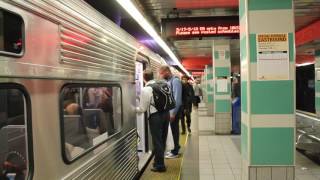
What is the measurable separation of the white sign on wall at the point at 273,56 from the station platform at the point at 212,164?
94.2 inches

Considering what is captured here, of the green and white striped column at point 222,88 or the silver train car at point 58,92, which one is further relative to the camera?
the green and white striped column at point 222,88

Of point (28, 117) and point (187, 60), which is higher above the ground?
point (187, 60)

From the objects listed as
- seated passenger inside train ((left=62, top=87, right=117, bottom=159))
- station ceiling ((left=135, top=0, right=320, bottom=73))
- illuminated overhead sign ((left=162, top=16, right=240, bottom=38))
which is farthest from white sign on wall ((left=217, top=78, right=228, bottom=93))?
seated passenger inside train ((left=62, top=87, right=117, bottom=159))

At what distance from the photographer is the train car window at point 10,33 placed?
1.98 meters

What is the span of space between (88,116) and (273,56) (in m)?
2.05

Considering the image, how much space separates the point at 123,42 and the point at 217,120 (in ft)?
22.7

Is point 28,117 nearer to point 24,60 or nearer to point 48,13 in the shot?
point 24,60

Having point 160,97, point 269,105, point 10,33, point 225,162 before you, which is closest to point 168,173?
point 160,97

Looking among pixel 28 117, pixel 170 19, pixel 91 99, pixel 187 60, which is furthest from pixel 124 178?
pixel 187 60

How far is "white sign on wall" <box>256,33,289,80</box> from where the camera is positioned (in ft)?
13.2

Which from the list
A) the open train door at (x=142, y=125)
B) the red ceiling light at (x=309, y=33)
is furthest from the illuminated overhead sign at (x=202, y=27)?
the red ceiling light at (x=309, y=33)

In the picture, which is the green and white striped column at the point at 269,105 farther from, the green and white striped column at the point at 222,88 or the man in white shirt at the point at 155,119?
the green and white striped column at the point at 222,88

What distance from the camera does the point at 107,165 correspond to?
12.8ft

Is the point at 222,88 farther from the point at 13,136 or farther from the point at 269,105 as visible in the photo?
the point at 13,136
